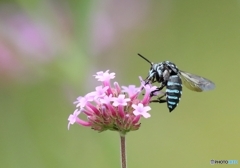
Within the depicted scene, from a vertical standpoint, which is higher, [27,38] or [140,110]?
[27,38]

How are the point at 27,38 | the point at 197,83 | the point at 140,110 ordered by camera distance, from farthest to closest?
the point at 27,38 → the point at 197,83 → the point at 140,110

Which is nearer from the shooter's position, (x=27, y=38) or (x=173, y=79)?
(x=173, y=79)

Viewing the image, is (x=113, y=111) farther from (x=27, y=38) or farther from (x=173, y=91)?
(x=27, y=38)

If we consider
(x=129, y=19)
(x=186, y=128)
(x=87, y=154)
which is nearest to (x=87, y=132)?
(x=87, y=154)

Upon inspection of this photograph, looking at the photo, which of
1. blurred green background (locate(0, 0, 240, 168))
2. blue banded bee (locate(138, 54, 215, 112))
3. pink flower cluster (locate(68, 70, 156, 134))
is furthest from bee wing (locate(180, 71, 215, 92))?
blurred green background (locate(0, 0, 240, 168))

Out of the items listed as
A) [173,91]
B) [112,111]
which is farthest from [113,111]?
[173,91]

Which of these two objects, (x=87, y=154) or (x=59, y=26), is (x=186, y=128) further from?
(x=59, y=26)

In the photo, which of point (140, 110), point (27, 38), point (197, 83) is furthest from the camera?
point (27, 38)

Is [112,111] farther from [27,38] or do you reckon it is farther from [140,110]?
[27,38]
